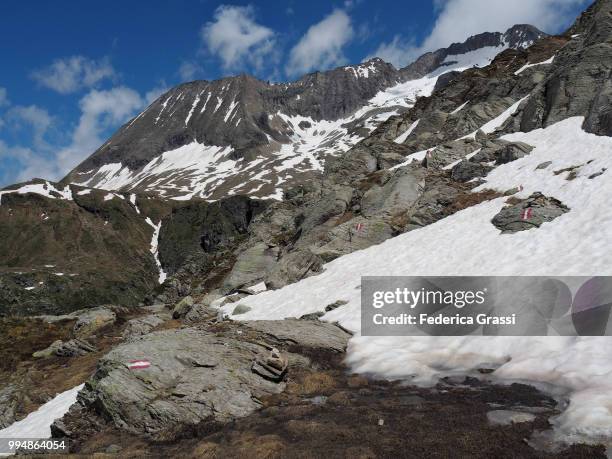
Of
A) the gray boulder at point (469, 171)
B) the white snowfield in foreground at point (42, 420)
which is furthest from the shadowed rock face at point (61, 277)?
the gray boulder at point (469, 171)

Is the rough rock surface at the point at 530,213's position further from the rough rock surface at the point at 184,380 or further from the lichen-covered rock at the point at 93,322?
the lichen-covered rock at the point at 93,322

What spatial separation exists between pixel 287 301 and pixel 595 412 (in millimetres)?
21511

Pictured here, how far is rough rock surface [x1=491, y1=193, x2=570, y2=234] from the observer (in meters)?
24.3

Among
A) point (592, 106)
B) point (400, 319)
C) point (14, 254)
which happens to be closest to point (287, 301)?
point (400, 319)

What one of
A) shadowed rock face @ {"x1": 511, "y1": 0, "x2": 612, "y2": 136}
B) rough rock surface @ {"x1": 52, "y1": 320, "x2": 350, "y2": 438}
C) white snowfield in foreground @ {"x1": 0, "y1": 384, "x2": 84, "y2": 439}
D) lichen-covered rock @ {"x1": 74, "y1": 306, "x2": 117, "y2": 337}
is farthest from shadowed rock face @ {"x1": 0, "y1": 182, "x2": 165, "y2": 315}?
shadowed rock face @ {"x1": 511, "y1": 0, "x2": 612, "y2": 136}

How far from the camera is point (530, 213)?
24.9m

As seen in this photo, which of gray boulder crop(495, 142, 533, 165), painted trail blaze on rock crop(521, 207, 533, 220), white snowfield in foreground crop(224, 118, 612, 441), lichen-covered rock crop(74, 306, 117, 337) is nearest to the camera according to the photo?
white snowfield in foreground crop(224, 118, 612, 441)

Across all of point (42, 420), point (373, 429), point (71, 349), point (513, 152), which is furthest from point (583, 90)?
point (71, 349)

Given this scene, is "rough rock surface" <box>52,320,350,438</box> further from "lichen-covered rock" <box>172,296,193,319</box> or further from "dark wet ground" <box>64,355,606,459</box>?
"lichen-covered rock" <box>172,296,193,319</box>

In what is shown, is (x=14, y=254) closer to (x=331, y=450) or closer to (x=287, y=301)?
(x=287, y=301)

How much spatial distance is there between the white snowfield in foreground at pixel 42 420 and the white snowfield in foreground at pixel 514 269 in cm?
1201

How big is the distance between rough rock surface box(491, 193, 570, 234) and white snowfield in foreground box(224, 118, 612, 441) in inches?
22.4

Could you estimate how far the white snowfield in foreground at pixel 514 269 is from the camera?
42.9 feet

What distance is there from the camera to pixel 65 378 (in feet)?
88.9
